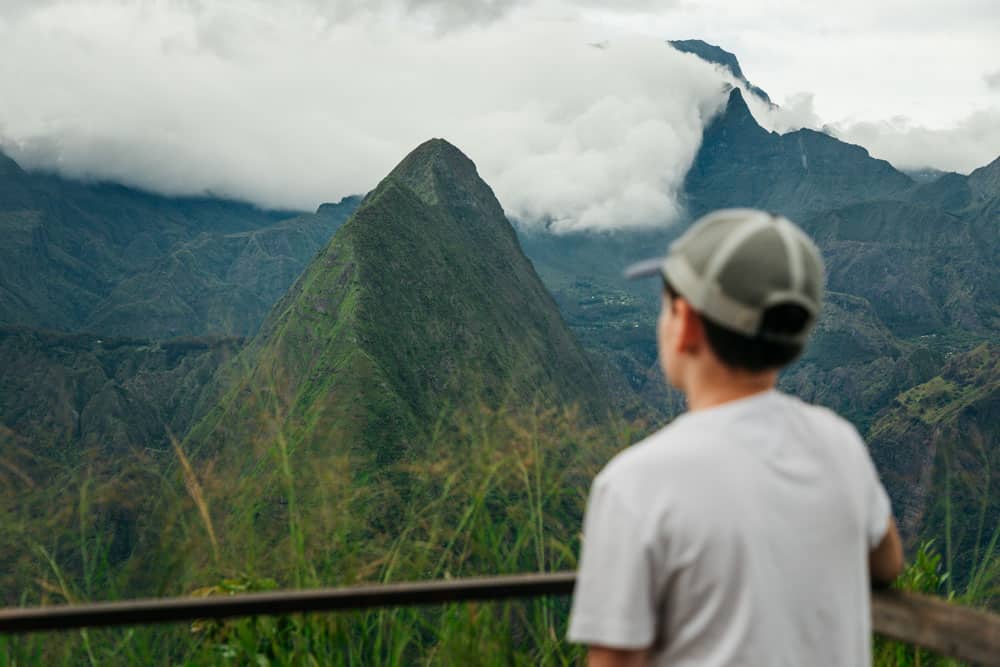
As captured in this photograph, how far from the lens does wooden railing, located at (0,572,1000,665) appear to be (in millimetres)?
2273

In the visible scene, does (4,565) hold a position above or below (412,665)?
above

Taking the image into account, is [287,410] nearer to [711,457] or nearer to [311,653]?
[311,653]

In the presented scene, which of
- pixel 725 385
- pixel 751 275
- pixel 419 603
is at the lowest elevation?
pixel 419 603

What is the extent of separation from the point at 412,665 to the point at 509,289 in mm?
189165

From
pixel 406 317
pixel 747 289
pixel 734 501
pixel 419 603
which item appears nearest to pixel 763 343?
pixel 747 289

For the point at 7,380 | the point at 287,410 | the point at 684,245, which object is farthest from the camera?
the point at 7,380

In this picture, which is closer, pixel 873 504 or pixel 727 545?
pixel 727 545

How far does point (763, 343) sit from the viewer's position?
1.73 metres

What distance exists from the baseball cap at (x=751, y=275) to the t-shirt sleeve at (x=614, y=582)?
451mm

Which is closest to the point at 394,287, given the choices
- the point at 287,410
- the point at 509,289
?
the point at 509,289

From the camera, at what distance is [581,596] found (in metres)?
1.62

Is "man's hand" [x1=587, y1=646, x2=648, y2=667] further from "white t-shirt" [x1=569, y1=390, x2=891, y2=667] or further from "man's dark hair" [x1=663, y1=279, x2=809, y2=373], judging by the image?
"man's dark hair" [x1=663, y1=279, x2=809, y2=373]

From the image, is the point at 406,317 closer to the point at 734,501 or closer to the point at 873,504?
the point at 873,504

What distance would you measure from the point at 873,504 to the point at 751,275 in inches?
26.8
